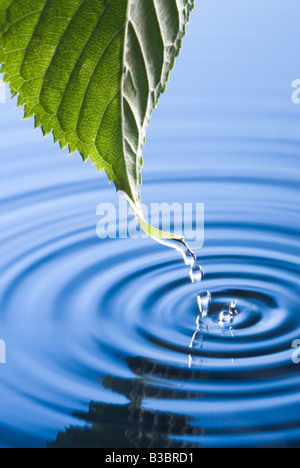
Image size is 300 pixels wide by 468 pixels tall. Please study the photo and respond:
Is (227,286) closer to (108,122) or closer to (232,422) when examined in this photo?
(232,422)

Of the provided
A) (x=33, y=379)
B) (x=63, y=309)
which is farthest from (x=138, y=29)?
(x=63, y=309)

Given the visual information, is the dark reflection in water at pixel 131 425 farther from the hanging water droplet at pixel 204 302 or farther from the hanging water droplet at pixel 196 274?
the hanging water droplet at pixel 196 274

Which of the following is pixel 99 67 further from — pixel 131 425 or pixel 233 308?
pixel 233 308

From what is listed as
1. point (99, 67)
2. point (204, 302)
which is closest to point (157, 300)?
point (204, 302)

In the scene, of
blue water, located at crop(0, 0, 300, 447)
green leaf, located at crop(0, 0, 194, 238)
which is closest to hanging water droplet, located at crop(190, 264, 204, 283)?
blue water, located at crop(0, 0, 300, 447)

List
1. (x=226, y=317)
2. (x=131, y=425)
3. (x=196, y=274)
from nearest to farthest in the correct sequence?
(x=131, y=425)
(x=226, y=317)
(x=196, y=274)

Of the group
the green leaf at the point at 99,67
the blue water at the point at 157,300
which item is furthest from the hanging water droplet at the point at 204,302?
the green leaf at the point at 99,67
